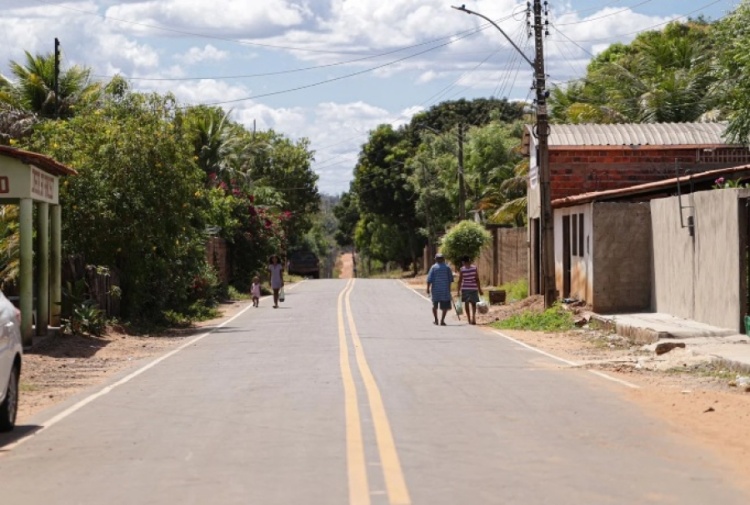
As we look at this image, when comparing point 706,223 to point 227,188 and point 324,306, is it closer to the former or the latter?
point 324,306

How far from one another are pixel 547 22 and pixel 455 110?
64.9 m

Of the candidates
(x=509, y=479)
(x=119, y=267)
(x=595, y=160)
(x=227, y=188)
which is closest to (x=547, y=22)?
(x=595, y=160)

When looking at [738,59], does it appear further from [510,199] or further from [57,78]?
[510,199]

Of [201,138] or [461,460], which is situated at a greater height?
[201,138]

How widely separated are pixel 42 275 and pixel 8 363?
11260mm

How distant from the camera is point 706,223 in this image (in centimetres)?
2238

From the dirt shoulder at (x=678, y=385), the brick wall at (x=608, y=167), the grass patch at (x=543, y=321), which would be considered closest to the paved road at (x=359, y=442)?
the dirt shoulder at (x=678, y=385)

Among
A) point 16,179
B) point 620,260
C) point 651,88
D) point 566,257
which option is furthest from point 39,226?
point 651,88

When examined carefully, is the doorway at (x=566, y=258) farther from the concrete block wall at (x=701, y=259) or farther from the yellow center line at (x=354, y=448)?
the yellow center line at (x=354, y=448)

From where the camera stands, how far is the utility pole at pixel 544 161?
2983cm

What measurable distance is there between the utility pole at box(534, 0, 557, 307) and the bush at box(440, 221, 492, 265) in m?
16.5

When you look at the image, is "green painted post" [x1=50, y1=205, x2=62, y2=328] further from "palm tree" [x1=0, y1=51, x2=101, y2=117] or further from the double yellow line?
"palm tree" [x1=0, y1=51, x2=101, y2=117]

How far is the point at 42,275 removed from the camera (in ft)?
74.4

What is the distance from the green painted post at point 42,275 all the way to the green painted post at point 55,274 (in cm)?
56
